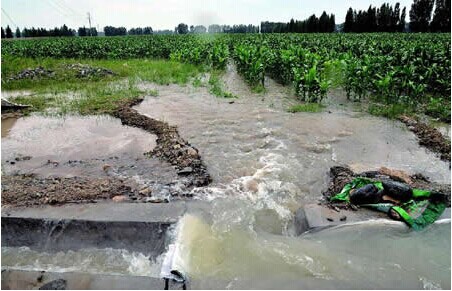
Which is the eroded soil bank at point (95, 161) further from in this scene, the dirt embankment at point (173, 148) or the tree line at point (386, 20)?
the tree line at point (386, 20)

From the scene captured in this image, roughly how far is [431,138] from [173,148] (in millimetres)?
5164

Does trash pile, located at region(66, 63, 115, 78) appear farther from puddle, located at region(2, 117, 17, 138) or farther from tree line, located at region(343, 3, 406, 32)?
tree line, located at region(343, 3, 406, 32)

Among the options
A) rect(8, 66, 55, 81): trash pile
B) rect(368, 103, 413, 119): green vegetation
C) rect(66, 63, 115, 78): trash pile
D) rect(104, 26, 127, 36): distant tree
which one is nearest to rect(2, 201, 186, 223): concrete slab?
rect(368, 103, 413, 119): green vegetation

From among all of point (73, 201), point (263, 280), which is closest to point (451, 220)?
point (263, 280)

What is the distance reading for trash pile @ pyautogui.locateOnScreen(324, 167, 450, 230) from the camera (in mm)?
3938

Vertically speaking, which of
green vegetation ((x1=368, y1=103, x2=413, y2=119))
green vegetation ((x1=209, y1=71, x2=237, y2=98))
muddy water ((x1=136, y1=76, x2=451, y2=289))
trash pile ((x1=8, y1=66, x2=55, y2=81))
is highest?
trash pile ((x1=8, y1=66, x2=55, y2=81))

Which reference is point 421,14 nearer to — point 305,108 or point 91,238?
point 305,108

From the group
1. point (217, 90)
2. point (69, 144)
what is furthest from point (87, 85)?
point (69, 144)

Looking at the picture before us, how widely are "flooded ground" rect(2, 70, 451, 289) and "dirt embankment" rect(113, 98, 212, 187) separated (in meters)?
0.19

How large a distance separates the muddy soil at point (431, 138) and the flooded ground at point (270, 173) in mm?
172

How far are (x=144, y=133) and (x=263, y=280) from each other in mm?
5054

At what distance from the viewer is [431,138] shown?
6848 millimetres

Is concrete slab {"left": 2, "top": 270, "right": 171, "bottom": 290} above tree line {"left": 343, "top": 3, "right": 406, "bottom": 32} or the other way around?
the other way around

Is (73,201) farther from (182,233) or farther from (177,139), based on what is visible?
(177,139)
